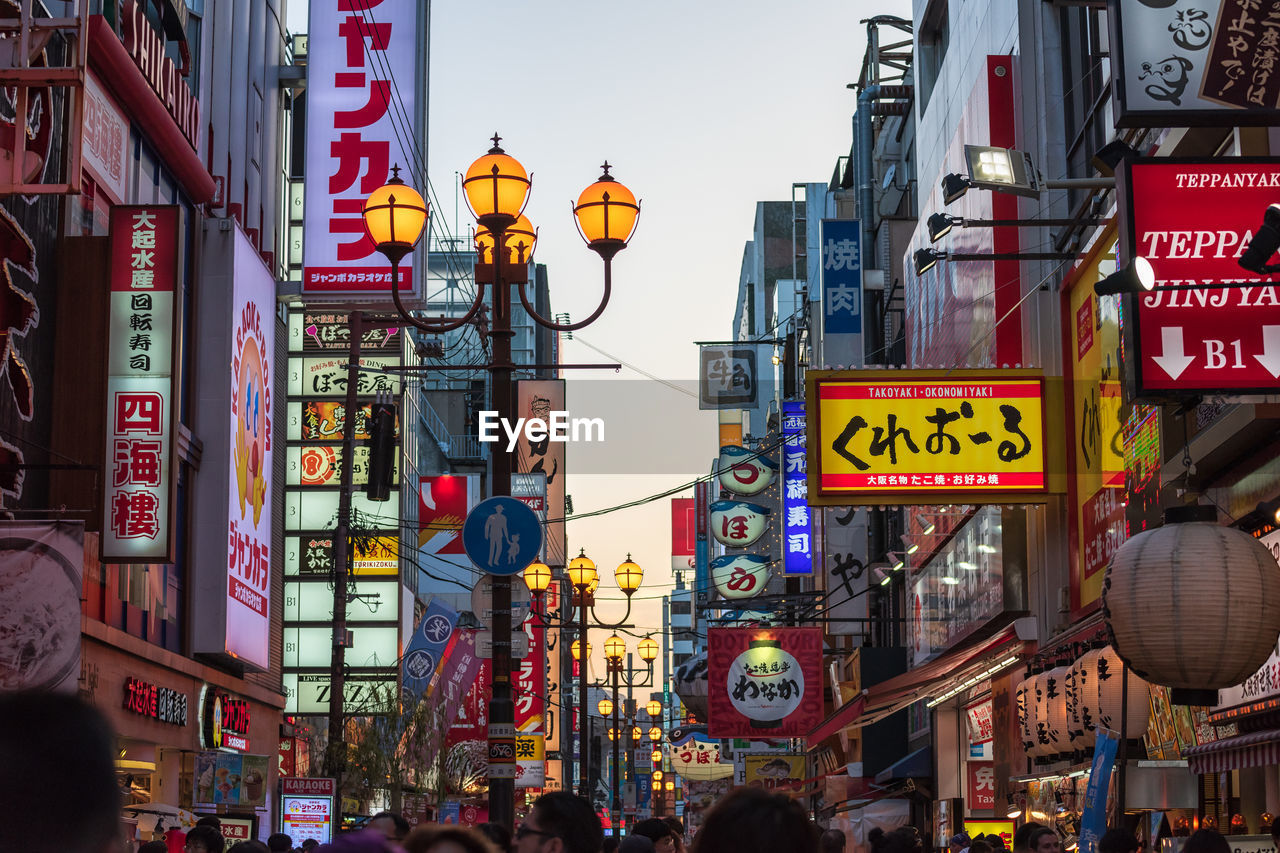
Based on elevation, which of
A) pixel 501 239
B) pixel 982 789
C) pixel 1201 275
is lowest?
pixel 982 789

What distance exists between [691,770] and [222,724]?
28340 mm

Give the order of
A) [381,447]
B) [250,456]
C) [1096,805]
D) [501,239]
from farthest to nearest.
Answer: [381,447] → [250,456] → [501,239] → [1096,805]

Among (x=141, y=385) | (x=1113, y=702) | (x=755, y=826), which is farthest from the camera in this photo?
(x=141, y=385)

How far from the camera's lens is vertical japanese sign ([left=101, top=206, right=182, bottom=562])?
65.8 ft

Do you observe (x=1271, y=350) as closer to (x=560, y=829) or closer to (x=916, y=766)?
(x=560, y=829)

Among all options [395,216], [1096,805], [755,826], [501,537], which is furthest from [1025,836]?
[755,826]

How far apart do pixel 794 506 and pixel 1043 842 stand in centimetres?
3510

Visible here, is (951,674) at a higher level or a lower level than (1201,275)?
lower

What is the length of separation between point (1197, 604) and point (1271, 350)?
7.18 ft

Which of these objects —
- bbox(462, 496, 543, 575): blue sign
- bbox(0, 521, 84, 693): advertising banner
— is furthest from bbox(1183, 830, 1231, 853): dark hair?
bbox(0, 521, 84, 693): advertising banner

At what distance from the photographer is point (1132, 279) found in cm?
1002

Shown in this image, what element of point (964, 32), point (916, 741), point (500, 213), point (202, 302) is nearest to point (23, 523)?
point (500, 213)

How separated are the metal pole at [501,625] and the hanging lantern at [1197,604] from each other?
5.25 meters

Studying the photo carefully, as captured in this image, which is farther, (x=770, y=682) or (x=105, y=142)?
(x=770, y=682)
